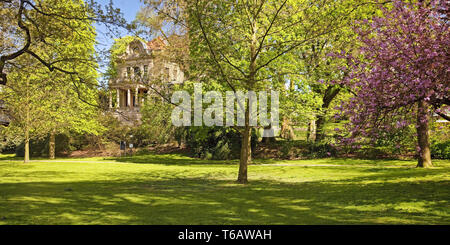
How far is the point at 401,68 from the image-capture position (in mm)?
9188

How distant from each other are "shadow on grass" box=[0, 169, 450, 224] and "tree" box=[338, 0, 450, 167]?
220 centimetres

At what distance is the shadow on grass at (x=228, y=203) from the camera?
Answer: 7.90 meters

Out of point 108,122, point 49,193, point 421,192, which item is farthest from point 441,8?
point 108,122

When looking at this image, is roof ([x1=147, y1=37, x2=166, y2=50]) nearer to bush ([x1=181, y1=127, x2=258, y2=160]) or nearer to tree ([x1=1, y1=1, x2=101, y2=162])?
tree ([x1=1, y1=1, x2=101, y2=162])

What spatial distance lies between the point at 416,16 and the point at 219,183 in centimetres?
954

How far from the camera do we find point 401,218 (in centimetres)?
791

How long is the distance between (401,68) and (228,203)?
566 cm

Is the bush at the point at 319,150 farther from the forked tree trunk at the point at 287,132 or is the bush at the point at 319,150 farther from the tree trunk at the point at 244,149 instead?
the tree trunk at the point at 244,149

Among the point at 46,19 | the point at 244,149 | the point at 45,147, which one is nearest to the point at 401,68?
the point at 244,149

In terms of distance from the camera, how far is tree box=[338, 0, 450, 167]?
8.64 meters

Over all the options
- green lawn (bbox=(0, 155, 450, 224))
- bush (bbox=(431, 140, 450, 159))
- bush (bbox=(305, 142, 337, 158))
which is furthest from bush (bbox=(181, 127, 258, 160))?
green lawn (bbox=(0, 155, 450, 224))

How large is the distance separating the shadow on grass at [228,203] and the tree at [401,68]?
2.20 metres

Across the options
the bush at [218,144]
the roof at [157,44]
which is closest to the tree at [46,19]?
the roof at [157,44]
